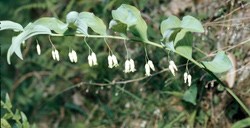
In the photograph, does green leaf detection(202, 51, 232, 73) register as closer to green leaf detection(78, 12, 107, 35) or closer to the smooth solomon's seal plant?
the smooth solomon's seal plant

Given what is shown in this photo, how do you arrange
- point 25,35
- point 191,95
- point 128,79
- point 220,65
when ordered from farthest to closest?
point 128,79 < point 191,95 < point 220,65 < point 25,35

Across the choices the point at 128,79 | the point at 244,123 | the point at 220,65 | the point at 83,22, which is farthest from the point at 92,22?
the point at 128,79

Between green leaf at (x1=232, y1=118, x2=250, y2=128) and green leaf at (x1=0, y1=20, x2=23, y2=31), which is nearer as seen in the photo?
green leaf at (x1=0, y1=20, x2=23, y2=31)

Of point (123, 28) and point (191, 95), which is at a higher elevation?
point (123, 28)

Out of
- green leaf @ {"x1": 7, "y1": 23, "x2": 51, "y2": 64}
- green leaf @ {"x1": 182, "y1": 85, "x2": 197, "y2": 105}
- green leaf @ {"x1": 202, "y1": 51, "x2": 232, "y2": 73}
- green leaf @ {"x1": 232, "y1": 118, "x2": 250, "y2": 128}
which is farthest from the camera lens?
green leaf @ {"x1": 182, "y1": 85, "x2": 197, "y2": 105}

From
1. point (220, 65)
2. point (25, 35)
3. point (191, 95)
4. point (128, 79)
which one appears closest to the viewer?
point (25, 35)

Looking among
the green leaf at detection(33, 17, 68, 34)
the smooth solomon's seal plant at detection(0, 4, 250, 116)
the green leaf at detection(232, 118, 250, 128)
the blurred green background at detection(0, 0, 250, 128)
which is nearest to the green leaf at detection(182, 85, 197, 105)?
the blurred green background at detection(0, 0, 250, 128)

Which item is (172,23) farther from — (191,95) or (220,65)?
(191,95)

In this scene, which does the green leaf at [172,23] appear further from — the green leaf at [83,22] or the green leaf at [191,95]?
the green leaf at [191,95]

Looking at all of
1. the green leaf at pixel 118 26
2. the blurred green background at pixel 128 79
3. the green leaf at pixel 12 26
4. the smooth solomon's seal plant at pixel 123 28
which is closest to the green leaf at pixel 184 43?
the smooth solomon's seal plant at pixel 123 28
